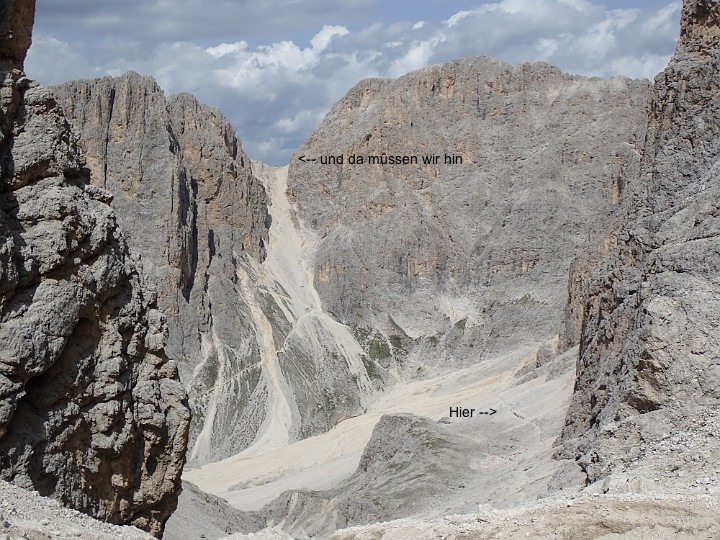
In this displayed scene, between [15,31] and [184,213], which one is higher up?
[15,31]

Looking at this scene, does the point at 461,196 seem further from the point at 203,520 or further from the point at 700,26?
the point at 203,520

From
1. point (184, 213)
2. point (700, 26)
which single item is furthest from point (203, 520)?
point (184, 213)

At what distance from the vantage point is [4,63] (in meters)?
18.9

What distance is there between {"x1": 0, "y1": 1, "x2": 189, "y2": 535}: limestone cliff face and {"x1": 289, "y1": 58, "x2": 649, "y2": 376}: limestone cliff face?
3274 inches

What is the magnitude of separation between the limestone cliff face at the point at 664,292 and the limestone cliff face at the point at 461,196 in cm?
6630

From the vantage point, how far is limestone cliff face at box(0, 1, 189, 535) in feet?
58.1

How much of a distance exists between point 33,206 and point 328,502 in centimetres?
3355

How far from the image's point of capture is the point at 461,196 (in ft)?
394

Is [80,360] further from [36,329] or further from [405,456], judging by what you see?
[405,456]

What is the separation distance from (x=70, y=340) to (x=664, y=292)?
16042mm

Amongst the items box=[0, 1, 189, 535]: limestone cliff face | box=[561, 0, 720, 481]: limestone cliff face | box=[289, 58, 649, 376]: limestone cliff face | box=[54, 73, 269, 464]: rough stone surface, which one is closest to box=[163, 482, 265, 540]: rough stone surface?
box=[0, 1, 189, 535]: limestone cliff face

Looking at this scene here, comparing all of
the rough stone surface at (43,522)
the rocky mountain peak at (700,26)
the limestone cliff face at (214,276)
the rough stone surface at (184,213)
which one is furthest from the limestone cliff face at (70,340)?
the rough stone surface at (184,213)

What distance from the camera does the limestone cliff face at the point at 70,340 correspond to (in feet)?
58.1

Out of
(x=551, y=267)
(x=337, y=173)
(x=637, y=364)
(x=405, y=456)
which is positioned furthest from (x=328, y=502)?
(x=337, y=173)
